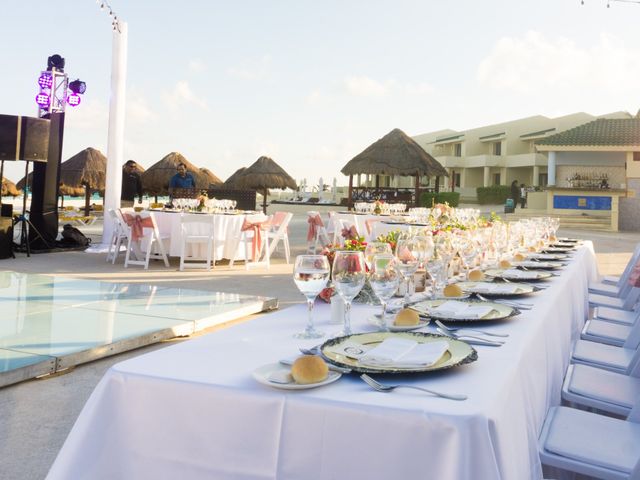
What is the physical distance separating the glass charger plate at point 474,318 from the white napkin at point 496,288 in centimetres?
29

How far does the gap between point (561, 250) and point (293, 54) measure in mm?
14816

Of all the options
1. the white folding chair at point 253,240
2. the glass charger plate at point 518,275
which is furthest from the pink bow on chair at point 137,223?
the glass charger plate at point 518,275

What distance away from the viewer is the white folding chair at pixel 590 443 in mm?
1938

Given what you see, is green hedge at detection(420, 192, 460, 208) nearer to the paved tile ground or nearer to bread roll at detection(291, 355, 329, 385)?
the paved tile ground

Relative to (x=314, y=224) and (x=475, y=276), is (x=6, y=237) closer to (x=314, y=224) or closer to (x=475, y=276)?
(x=314, y=224)

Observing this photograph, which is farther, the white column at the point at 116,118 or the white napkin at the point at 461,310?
the white column at the point at 116,118

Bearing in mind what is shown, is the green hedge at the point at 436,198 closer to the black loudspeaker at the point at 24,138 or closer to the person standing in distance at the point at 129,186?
the person standing in distance at the point at 129,186

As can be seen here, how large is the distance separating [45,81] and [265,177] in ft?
37.0

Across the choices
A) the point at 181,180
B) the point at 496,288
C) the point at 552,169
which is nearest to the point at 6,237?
the point at 181,180

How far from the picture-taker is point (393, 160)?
21344 mm

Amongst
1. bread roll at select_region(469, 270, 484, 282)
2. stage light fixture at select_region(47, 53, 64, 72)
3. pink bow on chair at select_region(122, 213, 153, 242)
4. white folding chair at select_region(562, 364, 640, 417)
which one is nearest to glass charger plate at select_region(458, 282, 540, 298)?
bread roll at select_region(469, 270, 484, 282)

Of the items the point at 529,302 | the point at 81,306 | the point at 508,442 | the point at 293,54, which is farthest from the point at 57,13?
the point at 508,442

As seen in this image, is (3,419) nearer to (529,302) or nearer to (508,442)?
(529,302)

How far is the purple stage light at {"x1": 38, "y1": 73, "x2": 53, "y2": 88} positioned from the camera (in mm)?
12258
